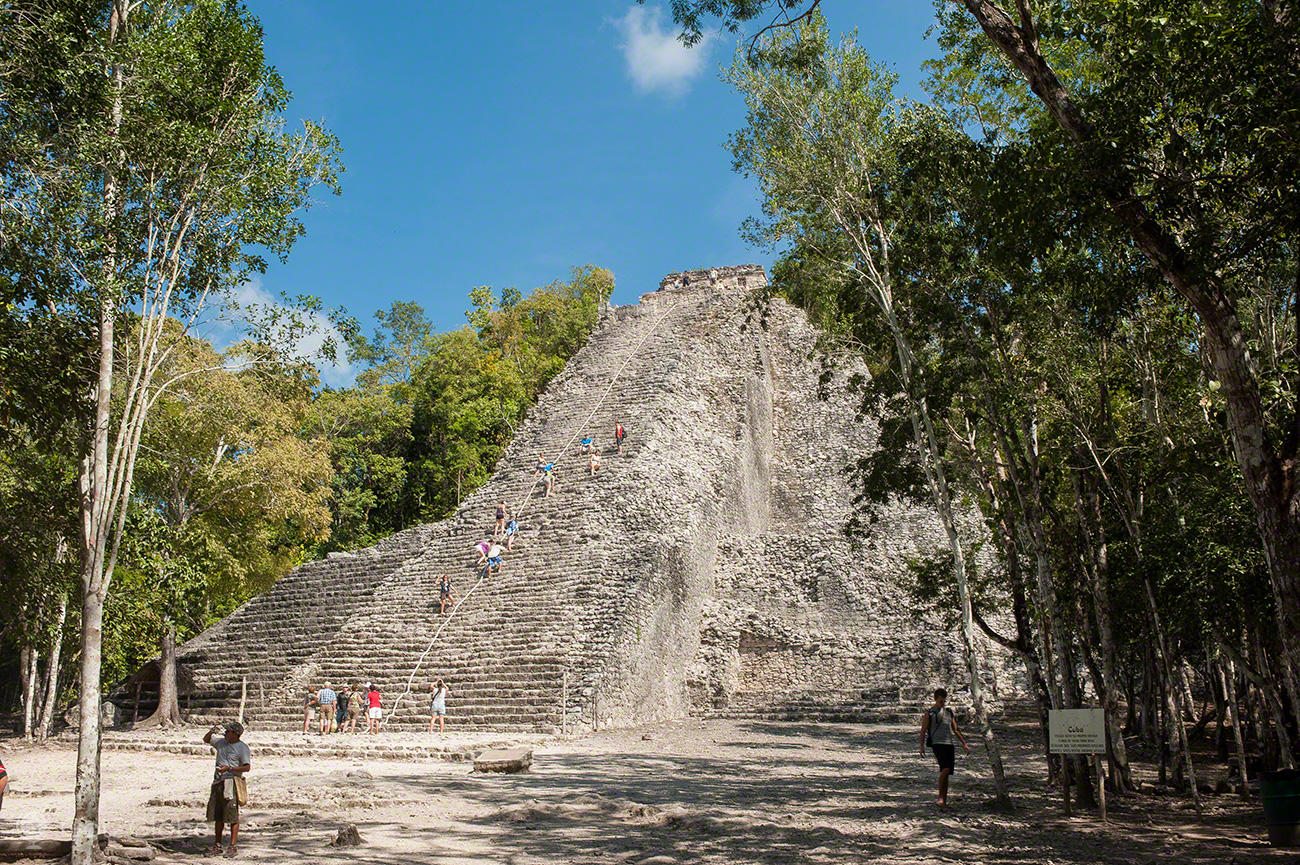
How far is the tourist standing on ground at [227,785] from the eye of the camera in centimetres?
638

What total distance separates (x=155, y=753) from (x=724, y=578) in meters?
12.8

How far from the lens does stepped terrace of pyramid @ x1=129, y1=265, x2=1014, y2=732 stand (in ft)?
52.9

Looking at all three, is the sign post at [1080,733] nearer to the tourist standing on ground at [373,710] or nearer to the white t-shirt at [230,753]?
the white t-shirt at [230,753]

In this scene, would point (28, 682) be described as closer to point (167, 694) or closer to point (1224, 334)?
point (167, 694)

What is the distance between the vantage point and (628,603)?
16953mm

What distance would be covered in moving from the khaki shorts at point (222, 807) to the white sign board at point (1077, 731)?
6.64 m

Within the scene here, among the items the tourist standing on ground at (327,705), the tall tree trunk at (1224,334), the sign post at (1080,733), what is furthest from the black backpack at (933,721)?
the tourist standing on ground at (327,705)

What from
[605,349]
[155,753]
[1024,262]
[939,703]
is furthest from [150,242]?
[605,349]

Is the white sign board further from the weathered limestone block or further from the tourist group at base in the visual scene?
the tourist group at base

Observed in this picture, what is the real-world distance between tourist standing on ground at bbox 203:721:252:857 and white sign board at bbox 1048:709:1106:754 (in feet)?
21.7

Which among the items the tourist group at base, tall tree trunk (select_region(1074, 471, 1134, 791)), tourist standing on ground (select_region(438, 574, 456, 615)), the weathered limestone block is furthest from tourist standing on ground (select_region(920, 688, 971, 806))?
tourist standing on ground (select_region(438, 574, 456, 615))

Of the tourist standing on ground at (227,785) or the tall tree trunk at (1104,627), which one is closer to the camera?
the tourist standing on ground at (227,785)

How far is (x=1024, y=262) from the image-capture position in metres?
6.84

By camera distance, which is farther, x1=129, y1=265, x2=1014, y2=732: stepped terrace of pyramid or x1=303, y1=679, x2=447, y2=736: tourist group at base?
x1=129, y1=265, x2=1014, y2=732: stepped terrace of pyramid
